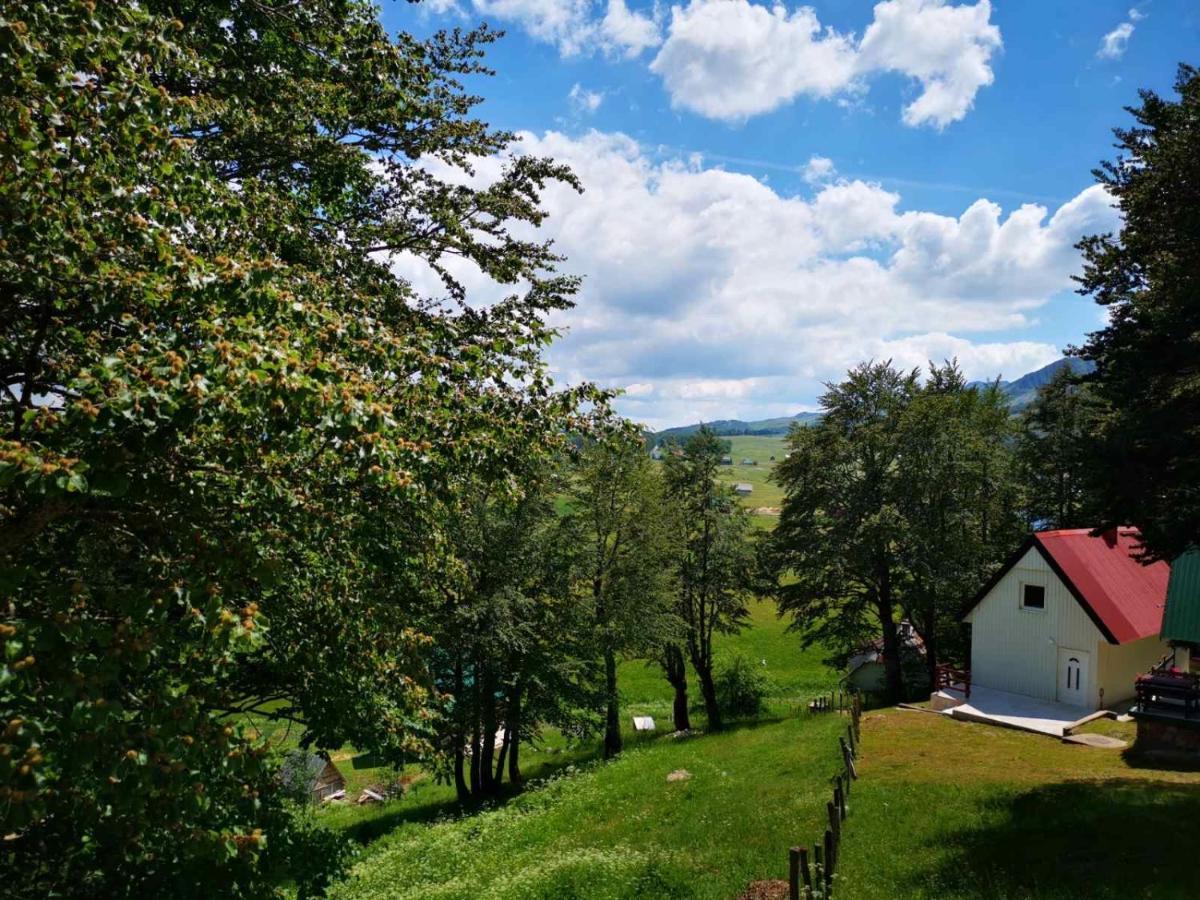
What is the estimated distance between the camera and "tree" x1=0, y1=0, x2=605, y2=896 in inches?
168

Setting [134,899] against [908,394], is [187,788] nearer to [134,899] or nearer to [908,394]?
[134,899]

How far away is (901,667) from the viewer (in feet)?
121

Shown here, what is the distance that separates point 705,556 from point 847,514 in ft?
23.9

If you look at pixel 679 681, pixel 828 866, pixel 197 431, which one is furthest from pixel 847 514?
pixel 197 431

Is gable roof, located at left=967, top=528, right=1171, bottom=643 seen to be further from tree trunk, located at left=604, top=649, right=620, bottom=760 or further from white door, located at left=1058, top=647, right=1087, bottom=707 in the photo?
tree trunk, located at left=604, top=649, right=620, bottom=760

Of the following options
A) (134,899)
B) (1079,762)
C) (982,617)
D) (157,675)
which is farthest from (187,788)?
(982,617)

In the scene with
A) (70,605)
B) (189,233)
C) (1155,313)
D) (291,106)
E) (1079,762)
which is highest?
(291,106)

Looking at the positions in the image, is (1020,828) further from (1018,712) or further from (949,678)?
(949,678)

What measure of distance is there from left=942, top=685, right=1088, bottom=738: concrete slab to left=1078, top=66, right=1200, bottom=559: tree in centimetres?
1312

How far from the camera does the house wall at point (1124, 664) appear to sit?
85.3 feet

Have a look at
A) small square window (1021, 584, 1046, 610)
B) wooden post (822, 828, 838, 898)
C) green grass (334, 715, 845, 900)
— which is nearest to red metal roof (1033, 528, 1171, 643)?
small square window (1021, 584, 1046, 610)

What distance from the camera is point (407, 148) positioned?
36.1 ft

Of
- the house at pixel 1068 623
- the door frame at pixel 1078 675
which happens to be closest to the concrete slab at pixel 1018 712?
the door frame at pixel 1078 675

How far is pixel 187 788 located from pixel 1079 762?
74.8ft
